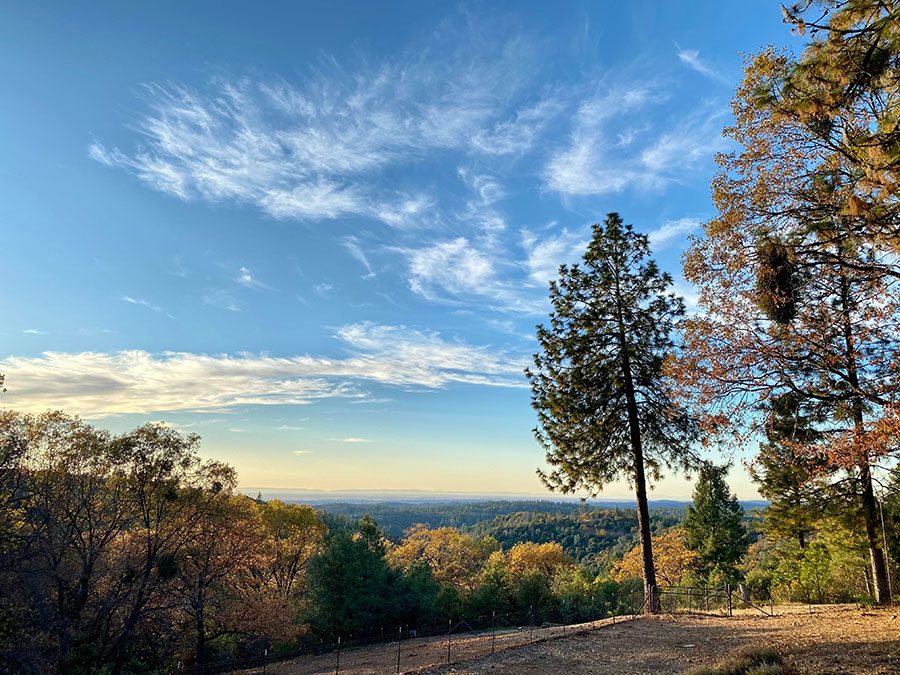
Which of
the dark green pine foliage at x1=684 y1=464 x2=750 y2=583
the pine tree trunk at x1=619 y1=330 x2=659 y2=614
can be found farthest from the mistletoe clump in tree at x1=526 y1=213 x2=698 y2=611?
the dark green pine foliage at x1=684 y1=464 x2=750 y2=583

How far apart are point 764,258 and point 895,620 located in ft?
31.3

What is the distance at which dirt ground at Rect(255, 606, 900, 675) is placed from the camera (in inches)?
310

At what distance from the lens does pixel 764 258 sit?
832 cm

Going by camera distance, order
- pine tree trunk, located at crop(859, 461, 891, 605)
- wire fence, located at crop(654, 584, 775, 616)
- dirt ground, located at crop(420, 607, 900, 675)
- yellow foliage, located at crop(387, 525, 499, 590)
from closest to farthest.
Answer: dirt ground, located at crop(420, 607, 900, 675) < pine tree trunk, located at crop(859, 461, 891, 605) < wire fence, located at crop(654, 584, 775, 616) < yellow foliage, located at crop(387, 525, 499, 590)

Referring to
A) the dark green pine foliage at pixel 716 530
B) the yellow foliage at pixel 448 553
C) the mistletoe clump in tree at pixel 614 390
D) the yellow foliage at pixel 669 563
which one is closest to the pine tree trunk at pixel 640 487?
the mistletoe clump in tree at pixel 614 390

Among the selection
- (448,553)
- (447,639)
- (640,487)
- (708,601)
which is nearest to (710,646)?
(640,487)

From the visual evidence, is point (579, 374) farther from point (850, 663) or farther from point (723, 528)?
point (723, 528)

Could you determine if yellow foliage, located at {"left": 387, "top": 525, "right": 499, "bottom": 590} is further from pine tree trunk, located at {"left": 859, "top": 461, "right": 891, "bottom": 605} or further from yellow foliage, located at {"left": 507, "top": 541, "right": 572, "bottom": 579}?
pine tree trunk, located at {"left": 859, "top": 461, "right": 891, "bottom": 605}

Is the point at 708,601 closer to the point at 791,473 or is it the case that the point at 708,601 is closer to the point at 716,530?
the point at 791,473

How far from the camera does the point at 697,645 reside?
10.6 metres

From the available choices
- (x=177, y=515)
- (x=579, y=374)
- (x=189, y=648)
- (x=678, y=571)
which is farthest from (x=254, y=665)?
(x=678, y=571)

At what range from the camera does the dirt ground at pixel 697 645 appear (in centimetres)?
788

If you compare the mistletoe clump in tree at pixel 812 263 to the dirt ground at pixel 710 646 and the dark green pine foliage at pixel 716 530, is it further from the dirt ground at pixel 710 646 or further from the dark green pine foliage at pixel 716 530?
the dark green pine foliage at pixel 716 530

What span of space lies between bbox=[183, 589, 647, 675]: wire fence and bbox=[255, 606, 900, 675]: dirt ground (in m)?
1.72
